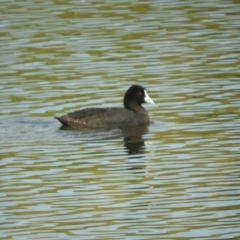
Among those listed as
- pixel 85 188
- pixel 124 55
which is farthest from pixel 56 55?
pixel 85 188

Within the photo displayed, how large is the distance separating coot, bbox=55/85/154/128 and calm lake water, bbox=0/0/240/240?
7.4 inches

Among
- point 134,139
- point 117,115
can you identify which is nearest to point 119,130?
point 117,115

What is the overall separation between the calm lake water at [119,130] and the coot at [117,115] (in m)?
0.19

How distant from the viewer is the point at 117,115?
16.4 meters

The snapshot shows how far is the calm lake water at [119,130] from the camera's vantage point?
10.7 metres

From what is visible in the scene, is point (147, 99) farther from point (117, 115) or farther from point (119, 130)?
point (119, 130)

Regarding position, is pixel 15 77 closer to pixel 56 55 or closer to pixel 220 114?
pixel 56 55

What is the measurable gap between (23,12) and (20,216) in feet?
51.9

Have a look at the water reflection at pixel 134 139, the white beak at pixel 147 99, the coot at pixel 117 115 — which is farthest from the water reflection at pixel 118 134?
the white beak at pixel 147 99

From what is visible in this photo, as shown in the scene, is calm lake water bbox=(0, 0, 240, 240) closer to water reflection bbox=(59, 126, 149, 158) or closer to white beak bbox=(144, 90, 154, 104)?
water reflection bbox=(59, 126, 149, 158)

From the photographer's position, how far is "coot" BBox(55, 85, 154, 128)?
15.9 metres

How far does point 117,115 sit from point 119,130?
30 cm

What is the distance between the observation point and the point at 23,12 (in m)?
26.3

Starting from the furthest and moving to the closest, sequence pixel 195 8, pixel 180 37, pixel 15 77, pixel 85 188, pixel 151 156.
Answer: pixel 195 8, pixel 180 37, pixel 15 77, pixel 151 156, pixel 85 188
